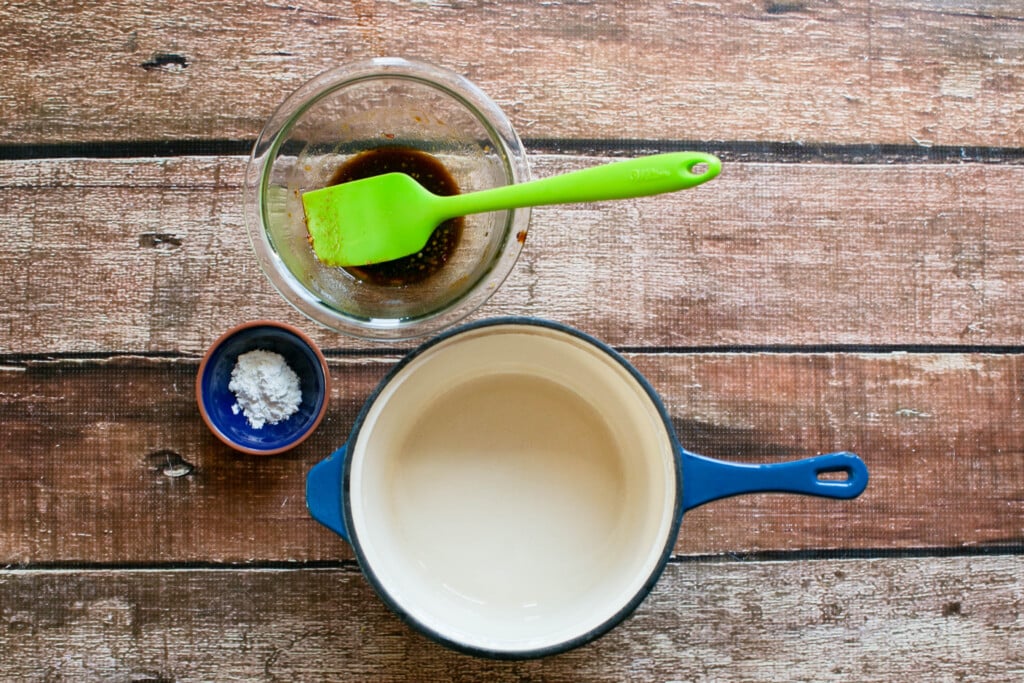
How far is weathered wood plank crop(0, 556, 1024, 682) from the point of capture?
2.55 ft

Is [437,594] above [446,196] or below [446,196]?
below

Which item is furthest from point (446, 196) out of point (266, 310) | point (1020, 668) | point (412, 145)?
point (1020, 668)

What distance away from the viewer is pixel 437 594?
734 mm

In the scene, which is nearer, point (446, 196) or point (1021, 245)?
point (446, 196)

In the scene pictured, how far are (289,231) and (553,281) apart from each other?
0.85ft

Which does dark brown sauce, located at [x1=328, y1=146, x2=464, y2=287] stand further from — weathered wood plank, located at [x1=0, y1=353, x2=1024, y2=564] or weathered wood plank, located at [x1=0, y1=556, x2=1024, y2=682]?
weathered wood plank, located at [x1=0, y1=556, x2=1024, y2=682]

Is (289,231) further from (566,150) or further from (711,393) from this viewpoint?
(711,393)

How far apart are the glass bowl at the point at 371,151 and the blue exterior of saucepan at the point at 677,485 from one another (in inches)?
2.9

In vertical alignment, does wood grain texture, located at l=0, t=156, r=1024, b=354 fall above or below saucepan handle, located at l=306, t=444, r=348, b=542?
above

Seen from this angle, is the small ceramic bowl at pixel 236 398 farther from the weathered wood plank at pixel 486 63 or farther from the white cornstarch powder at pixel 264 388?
the weathered wood plank at pixel 486 63

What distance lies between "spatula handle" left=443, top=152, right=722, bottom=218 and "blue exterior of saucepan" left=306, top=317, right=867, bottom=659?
100 mm

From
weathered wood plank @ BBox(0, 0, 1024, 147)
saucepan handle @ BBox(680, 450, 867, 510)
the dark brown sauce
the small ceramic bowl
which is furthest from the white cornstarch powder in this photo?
saucepan handle @ BBox(680, 450, 867, 510)

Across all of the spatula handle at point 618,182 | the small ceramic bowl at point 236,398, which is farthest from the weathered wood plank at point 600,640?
the spatula handle at point 618,182

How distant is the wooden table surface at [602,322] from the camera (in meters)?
0.78
